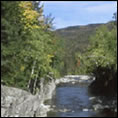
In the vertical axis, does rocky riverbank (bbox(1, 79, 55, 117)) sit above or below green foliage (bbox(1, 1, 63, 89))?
below

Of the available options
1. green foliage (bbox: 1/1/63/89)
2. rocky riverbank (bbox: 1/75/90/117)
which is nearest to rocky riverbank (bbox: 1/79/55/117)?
rocky riverbank (bbox: 1/75/90/117)

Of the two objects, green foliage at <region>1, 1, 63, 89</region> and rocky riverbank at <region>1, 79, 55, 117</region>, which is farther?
green foliage at <region>1, 1, 63, 89</region>

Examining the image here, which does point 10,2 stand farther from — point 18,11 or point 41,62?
point 41,62

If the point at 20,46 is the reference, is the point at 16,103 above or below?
below

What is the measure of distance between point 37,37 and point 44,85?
42.2 ft

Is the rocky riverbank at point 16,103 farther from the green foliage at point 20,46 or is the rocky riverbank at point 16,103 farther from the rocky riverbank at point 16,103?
the green foliage at point 20,46

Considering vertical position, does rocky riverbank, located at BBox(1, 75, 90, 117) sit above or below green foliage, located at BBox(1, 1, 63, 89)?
below

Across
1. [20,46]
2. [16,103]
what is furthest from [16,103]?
[20,46]

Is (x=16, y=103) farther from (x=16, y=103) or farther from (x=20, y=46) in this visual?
(x=20, y=46)

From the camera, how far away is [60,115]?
35.0m

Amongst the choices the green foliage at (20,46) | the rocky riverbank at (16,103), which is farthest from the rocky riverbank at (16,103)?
the green foliage at (20,46)

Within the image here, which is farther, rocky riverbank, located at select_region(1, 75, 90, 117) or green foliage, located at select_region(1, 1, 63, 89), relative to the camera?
green foliage, located at select_region(1, 1, 63, 89)

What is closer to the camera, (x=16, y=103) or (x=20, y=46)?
(x=16, y=103)

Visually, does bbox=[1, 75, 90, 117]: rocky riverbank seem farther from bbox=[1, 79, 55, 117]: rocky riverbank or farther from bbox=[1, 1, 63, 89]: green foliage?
bbox=[1, 1, 63, 89]: green foliage
